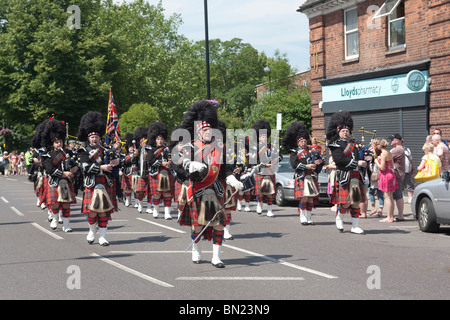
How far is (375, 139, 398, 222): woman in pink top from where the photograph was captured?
47.4 ft

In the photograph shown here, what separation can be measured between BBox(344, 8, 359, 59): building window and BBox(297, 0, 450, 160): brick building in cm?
4

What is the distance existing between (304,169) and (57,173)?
522 cm

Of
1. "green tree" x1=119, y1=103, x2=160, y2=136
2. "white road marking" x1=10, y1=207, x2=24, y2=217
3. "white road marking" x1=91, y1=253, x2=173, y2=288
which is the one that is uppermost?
"green tree" x1=119, y1=103, x2=160, y2=136

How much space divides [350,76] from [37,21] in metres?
26.0

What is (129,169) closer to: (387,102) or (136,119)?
(387,102)

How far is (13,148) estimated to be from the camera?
206ft

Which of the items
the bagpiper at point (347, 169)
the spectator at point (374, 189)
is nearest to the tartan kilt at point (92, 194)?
the bagpiper at point (347, 169)

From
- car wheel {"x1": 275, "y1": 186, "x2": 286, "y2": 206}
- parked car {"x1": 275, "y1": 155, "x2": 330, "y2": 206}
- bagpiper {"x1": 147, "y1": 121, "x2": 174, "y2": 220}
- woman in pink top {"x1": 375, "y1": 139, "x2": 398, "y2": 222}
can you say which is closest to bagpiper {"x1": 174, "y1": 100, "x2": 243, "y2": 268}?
woman in pink top {"x1": 375, "y1": 139, "x2": 398, "y2": 222}

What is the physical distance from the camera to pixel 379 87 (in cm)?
2248

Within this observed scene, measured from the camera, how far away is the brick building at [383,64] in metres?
19.8

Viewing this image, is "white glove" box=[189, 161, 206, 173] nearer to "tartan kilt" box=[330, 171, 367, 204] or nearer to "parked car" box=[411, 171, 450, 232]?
"tartan kilt" box=[330, 171, 367, 204]

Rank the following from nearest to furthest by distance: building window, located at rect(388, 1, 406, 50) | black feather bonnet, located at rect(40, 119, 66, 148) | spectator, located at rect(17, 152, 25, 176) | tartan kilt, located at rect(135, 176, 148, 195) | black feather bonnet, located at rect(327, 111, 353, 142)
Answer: black feather bonnet, located at rect(327, 111, 353, 142), black feather bonnet, located at rect(40, 119, 66, 148), tartan kilt, located at rect(135, 176, 148, 195), building window, located at rect(388, 1, 406, 50), spectator, located at rect(17, 152, 25, 176)

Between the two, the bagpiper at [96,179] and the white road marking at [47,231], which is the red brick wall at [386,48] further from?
the white road marking at [47,231]

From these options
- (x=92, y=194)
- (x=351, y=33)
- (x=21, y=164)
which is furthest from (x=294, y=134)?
(x=21, y=164)
